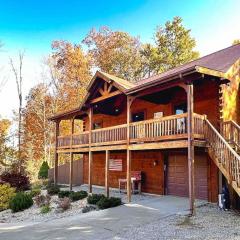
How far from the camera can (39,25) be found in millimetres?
27703

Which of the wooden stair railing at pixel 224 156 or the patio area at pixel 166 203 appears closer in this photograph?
the wooden stair railing at pixel 224 156

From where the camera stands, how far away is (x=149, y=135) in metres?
14.1

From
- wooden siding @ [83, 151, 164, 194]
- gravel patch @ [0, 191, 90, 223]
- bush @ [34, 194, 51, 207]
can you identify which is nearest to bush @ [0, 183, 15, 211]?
gravel patch @ [0, 191, 90, 223]

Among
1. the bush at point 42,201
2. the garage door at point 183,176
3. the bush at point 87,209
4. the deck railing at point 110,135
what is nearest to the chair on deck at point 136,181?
the garage door at point 183,176

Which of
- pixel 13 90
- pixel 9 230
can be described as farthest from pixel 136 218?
pixel 13 90

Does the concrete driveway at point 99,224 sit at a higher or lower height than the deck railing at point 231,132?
lower

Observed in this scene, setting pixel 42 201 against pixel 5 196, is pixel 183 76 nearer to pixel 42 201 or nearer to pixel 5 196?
pixel 42 201

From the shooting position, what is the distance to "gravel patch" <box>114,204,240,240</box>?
880 centimetres

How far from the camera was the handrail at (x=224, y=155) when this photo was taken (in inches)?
441

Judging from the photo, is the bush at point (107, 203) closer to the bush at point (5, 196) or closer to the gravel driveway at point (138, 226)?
the gravel driveway at point (138, 226)

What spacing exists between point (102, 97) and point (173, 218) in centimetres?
874

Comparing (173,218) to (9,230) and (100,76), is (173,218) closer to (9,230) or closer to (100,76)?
(9,230)

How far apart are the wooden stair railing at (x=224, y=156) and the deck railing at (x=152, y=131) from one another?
1.42ft

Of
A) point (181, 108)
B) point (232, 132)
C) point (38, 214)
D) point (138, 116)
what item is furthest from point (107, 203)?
point (138, 116)
